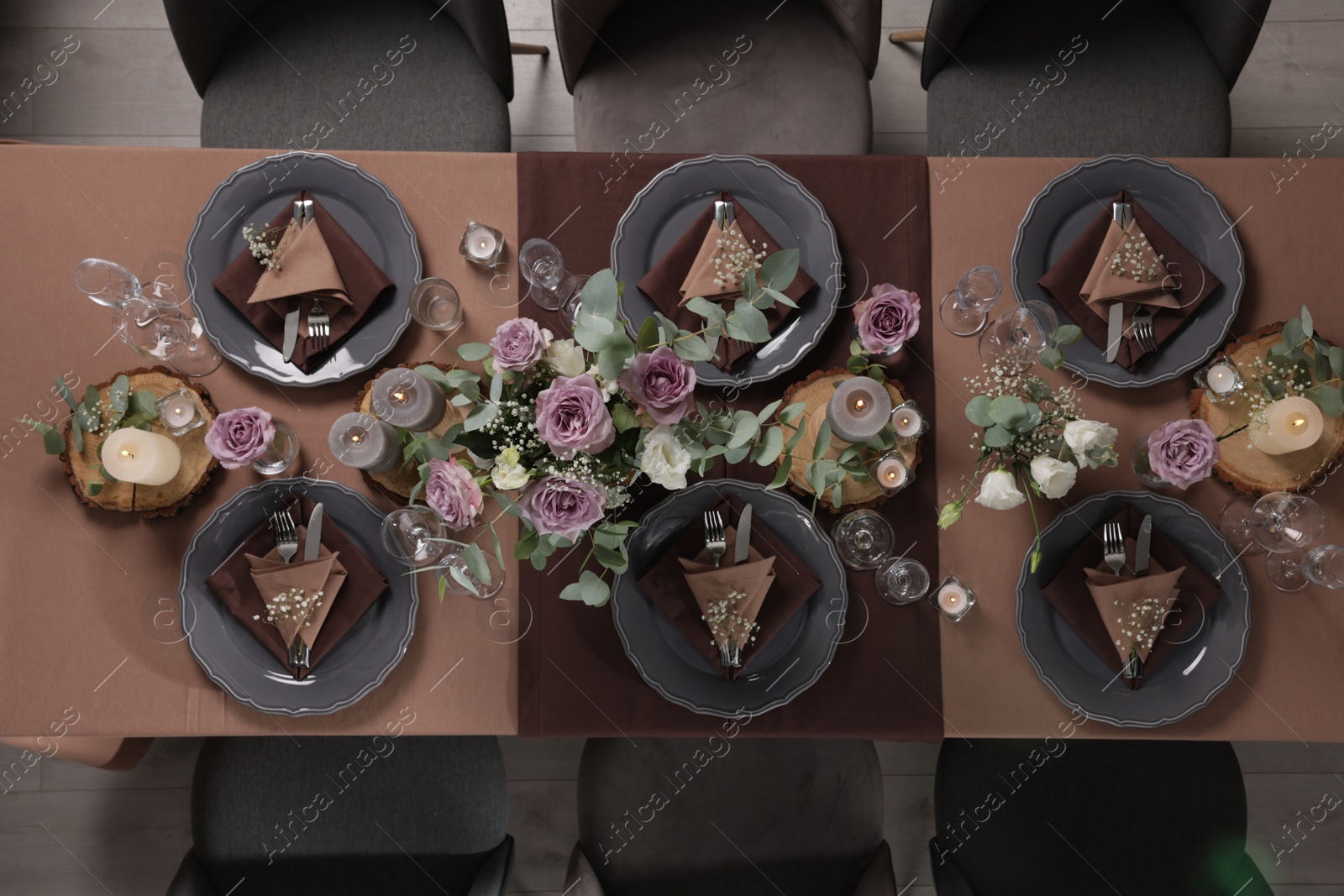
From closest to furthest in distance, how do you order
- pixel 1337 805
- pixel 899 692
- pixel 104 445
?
pixel 104 445
pixel 899 692
pixel 1337 805

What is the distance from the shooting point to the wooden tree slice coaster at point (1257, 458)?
163cm

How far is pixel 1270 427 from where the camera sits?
1.56 meters

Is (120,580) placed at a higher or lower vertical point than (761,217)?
lower

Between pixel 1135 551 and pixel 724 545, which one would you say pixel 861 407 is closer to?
pixel 724 545

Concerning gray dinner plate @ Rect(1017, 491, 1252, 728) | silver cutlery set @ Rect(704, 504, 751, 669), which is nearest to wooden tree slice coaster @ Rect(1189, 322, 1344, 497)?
gray dinner plate @ Rect(1017, 491, 1252, 728)

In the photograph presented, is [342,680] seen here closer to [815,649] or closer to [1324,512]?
[815,649]

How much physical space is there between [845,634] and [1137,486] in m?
0.68

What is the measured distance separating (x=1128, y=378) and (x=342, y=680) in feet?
5.62

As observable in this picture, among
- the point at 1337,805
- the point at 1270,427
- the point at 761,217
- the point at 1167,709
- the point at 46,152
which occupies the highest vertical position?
the point at 46,152

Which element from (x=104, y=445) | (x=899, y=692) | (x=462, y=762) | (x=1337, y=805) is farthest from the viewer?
(x=1337, y=805)

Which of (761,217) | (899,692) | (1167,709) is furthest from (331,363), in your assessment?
(1167,709)

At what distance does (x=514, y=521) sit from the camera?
1.70 m

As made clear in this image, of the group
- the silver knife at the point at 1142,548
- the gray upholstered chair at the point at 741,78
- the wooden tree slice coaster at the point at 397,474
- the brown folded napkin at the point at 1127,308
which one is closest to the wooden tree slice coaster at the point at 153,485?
the wooden tree slice coaster at the point at 397,474

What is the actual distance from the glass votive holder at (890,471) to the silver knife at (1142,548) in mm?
485
